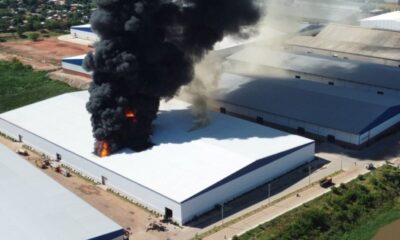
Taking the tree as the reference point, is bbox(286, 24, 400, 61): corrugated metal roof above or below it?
above

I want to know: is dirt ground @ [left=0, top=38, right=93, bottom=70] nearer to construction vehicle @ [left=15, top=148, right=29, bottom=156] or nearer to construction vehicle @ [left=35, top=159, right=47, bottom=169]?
construction vehicle @ [left=15, top=148, right=29, bottom=156]

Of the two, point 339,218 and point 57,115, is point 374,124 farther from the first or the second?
point 57,115

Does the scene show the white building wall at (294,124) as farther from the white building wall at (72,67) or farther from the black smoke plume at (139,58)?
the white building wall at (72,67)

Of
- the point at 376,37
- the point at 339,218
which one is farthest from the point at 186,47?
the point at 376,37

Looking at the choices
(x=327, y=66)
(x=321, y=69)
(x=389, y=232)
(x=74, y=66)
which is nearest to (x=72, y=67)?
(x=74, y=66)

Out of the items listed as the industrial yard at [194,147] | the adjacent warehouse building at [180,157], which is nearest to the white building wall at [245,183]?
the adjacent warehouse building at [180,157]

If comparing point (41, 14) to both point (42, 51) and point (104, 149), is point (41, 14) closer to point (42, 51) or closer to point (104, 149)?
point (42, 51)

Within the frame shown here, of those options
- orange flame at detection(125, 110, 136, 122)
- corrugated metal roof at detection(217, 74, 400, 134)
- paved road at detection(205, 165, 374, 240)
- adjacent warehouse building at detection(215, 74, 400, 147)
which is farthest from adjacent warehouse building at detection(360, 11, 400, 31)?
orange flame at detection(125, 110, 136, 122)
